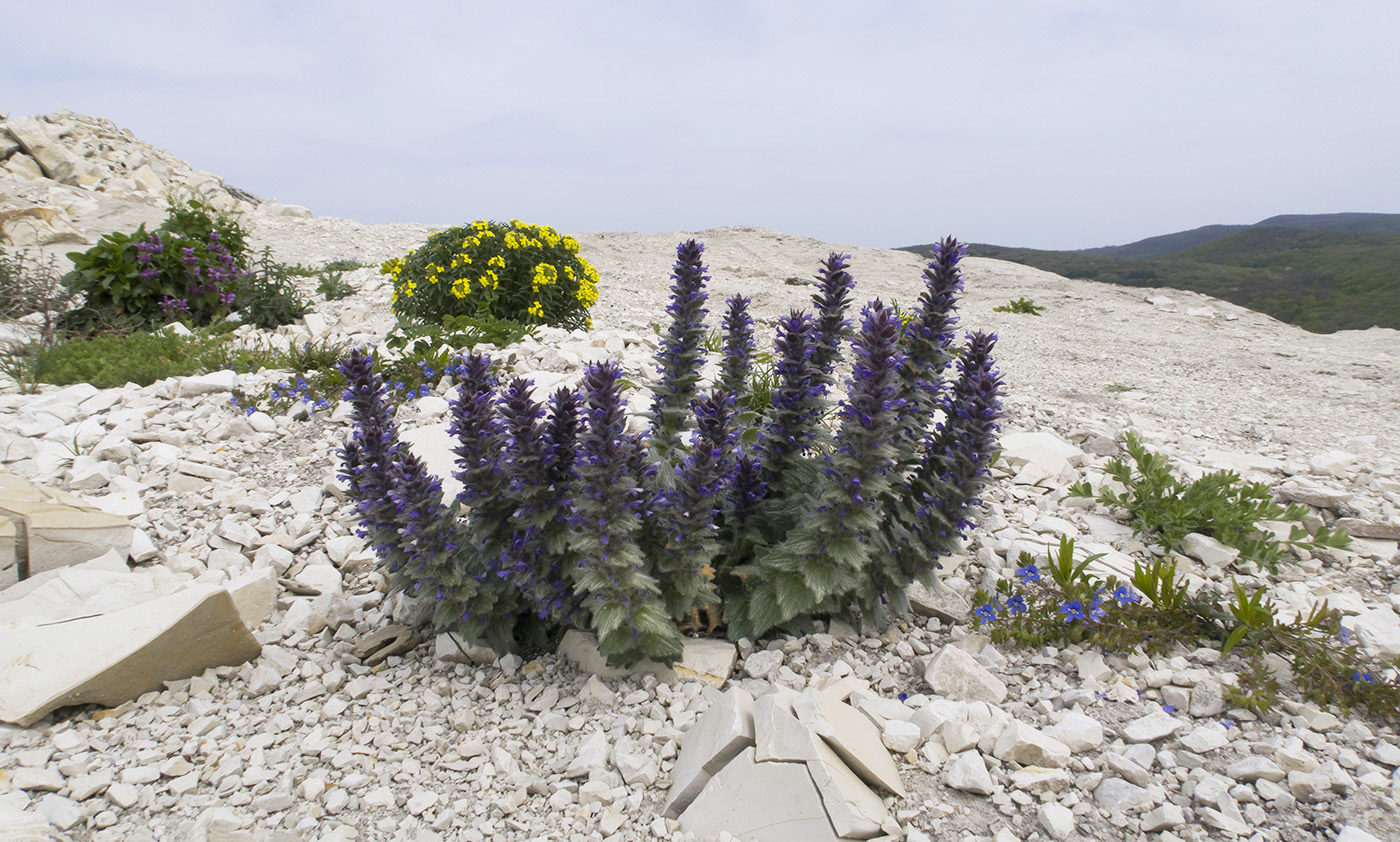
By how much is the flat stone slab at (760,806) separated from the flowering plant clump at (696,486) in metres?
0.67

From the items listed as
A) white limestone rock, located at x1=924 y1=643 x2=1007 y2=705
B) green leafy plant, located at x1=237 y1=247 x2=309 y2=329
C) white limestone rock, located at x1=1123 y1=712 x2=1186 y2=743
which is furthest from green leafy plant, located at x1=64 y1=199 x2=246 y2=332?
white limestone rock, located at x1=1123 y1=712 x2=1186 y2=743

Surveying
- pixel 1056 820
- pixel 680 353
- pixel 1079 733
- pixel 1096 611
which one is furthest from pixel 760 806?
pixel 1096 611

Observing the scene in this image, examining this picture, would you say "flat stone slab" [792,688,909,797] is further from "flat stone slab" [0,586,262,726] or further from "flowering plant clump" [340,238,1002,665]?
"flat stone slab" [0,586,262,726]

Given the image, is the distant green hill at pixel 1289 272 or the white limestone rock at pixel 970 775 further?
the distant green hill at pixel 1289 272

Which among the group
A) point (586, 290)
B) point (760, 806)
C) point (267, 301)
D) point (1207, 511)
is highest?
point (586, 290)

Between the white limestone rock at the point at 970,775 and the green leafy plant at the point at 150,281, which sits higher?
the green leafy plant at the point at 150,281

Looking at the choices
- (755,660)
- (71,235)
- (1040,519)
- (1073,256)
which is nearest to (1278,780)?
(755,660)

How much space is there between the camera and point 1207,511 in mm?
4594

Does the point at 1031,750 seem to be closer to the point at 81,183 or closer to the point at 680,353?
the point at 680,353

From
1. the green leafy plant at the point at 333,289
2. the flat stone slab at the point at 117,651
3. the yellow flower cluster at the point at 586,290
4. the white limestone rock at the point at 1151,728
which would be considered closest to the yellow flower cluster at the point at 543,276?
the yellow flower cluster at the point at 586,290

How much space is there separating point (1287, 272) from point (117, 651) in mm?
26553

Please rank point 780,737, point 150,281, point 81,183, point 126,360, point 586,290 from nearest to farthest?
1. point 780,737
2. point 126,360
3. point 586,290
4. point 150,281
5. point 81,183

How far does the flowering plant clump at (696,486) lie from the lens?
2.94m

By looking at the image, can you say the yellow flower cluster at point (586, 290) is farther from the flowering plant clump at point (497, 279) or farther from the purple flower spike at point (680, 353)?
the purple flower spike at point (680, 353)
